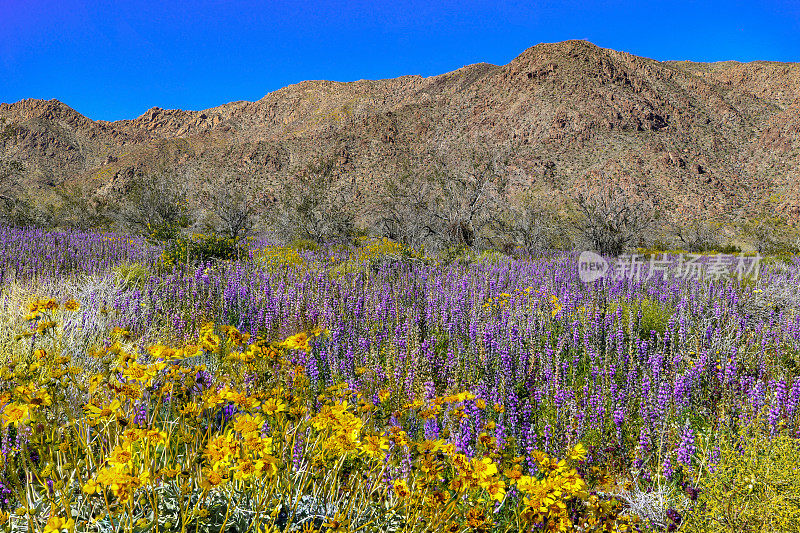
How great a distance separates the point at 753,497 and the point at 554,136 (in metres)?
71.5

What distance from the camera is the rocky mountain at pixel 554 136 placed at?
5506 cm

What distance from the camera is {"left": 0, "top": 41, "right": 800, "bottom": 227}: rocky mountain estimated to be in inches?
2168

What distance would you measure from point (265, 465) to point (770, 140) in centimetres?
7893

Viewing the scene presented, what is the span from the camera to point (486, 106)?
261ft

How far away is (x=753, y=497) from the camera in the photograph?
6.14 feet

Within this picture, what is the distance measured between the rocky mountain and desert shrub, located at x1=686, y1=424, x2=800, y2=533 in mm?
47243

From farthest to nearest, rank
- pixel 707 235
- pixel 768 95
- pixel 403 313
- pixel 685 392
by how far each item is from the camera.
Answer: pixel 768 95 < pixel 707 235 < pixel 403 313 < pixel 685 392

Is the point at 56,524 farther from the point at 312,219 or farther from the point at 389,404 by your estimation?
the point at 312,219

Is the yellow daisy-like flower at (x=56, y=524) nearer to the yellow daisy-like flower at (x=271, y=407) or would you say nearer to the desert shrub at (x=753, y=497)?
the yellow daisy-like flower at (x=271, y=407)

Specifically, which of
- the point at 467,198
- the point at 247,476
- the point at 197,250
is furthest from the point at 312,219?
the point at 247,476

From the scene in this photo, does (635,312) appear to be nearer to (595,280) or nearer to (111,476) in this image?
(595,280)

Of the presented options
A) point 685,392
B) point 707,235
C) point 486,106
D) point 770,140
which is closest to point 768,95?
point 770,140

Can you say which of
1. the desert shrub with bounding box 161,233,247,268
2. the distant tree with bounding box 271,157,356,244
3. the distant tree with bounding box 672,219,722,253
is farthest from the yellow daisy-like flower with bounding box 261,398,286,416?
the distant tree with bounding box 672,219,722,253

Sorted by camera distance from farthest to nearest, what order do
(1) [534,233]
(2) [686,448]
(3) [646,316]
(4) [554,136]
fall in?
1. (4) [554,136]
2. (1) [534,233]
3. (3) [646,316]
4. (2) [686,448]
